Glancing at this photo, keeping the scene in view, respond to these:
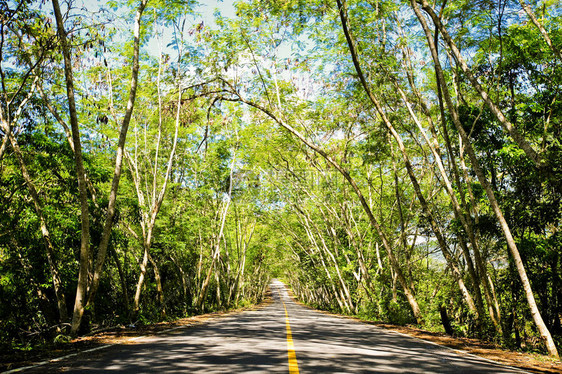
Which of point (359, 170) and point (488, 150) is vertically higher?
point (359, 170)

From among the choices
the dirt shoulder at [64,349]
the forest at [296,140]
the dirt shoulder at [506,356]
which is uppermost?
the forest at [296,140]

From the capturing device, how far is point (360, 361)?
19.3 ft

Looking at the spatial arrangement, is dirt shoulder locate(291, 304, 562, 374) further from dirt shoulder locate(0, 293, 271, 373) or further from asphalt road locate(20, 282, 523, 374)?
dirt shoulder locate(0, 293, 271, 373)

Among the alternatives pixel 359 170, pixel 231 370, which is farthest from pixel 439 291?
pixel 231 370

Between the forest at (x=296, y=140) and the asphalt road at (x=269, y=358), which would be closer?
the asphalt road at (x=269, y=358)

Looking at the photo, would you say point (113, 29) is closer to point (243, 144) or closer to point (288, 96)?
point (288, 96)

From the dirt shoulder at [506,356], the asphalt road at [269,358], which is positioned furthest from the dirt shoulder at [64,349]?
the dirt shoulder at [506,356]

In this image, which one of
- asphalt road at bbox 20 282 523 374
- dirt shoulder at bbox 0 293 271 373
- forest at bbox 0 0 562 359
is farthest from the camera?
forest at bbox 0 0 562 359

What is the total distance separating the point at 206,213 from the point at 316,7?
15828mm

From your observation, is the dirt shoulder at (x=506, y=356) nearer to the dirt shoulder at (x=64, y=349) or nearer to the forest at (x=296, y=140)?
the forest at (x=296, y=140)

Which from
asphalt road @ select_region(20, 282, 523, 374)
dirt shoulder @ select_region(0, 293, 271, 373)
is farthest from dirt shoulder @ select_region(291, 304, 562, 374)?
dirt shoulder @ select_region(0, 293, 271, 373)

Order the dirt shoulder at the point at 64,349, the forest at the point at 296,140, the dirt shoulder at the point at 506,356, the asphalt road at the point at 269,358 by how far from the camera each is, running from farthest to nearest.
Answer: the forest at the point at 296,140, the dirt shoulder at the point at 506,356, the dirt shoulder at the point at 64,349, the asphalt road at the point at 269,358

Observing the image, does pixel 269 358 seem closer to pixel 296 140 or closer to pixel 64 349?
pixel 64 349

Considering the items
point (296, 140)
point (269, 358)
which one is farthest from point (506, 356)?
point (296, 140)
